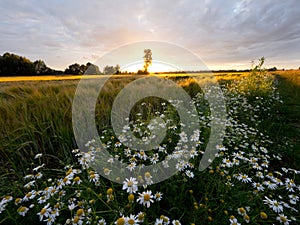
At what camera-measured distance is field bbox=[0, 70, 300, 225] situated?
116cm

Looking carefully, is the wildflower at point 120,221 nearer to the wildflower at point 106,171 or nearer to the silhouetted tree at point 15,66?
the wildflower at point 106,171

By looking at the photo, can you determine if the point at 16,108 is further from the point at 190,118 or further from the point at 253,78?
the point at 253,78

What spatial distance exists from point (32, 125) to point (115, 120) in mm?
1337

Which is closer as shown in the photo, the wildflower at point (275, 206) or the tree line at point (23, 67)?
the wildflower at point (275, 206)

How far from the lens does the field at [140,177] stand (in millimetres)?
1161

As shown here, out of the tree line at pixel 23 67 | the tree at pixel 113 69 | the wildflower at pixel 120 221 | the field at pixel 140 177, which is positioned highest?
the tree line at pixel 23 67

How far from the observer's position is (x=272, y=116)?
158 inches

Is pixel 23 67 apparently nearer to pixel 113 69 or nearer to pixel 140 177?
pixel 113 69

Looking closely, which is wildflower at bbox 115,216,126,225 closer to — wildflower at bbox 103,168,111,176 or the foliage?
wildflower at bbox 103,168,111,176

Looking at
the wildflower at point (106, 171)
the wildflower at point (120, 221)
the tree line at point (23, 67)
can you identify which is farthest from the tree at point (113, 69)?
Result: the tree line at point (23, 67)

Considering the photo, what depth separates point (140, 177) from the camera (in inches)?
47.6

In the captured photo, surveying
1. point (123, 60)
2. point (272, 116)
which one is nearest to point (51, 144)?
point (123, 60)

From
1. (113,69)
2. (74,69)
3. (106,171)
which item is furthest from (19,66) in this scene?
(106,171)

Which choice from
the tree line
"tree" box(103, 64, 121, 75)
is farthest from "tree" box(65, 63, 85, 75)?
"tree" box(103, 64, 121, 75)
